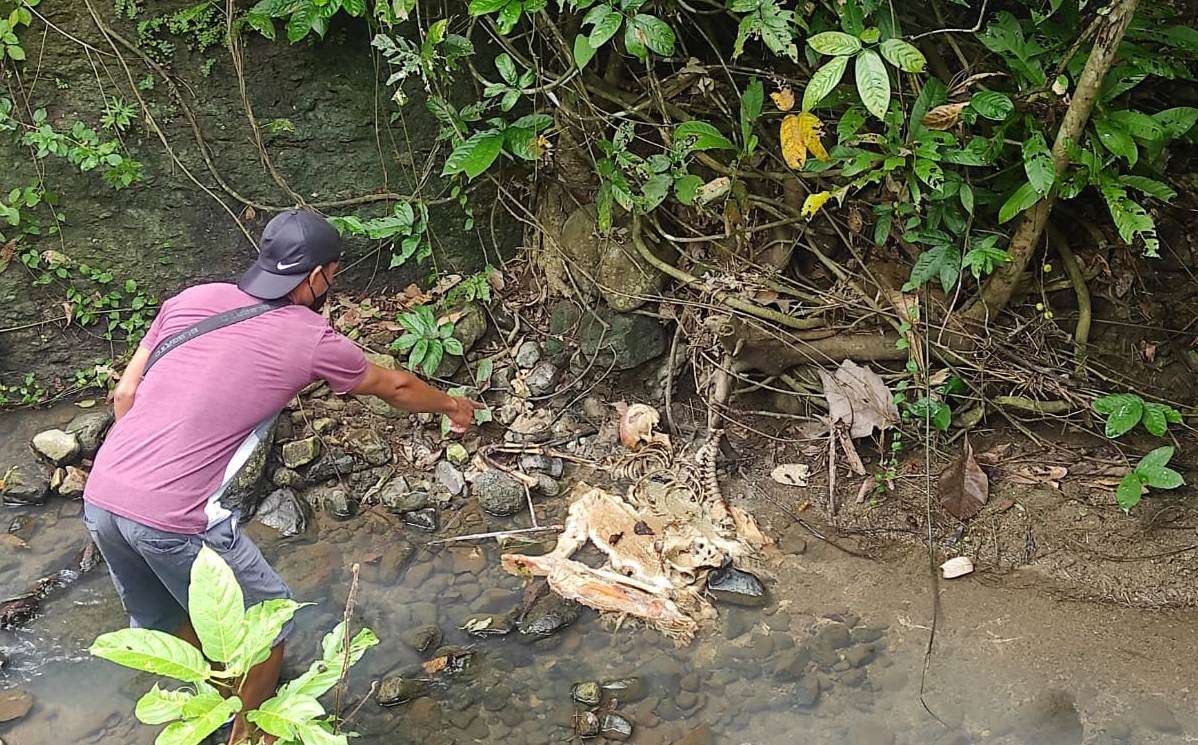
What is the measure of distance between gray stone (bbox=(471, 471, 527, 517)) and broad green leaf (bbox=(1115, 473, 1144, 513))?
2569 mm

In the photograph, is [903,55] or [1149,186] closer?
[903,55]

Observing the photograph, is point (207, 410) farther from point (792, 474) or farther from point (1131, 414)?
point (1131, 414)

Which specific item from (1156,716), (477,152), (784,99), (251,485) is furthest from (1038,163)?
(251,485)

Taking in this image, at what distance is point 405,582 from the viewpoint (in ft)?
12.1

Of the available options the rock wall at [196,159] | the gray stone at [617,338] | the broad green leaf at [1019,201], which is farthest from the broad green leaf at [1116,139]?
the rock wall at [196,159]

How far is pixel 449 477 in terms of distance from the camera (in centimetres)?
417

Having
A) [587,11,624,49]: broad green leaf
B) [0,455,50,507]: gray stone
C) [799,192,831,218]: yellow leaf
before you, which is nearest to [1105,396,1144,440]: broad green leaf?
[799,192,831,218]: yellow leaf

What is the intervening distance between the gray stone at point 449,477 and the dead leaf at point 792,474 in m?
1.54

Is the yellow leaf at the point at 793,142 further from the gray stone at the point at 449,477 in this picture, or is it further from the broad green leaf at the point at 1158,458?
the gray stone at the point at 449,477

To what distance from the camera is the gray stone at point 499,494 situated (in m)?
4.03

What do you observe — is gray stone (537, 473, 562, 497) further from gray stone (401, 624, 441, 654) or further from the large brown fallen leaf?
the large brown fallen leaf

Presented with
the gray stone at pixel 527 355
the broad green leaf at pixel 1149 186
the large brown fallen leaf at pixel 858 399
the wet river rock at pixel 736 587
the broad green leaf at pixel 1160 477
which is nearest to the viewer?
the broad green leaf at pixel 1149 186

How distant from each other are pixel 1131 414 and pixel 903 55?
1728 millimetres

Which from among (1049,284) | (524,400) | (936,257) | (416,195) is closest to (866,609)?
(936,257)
